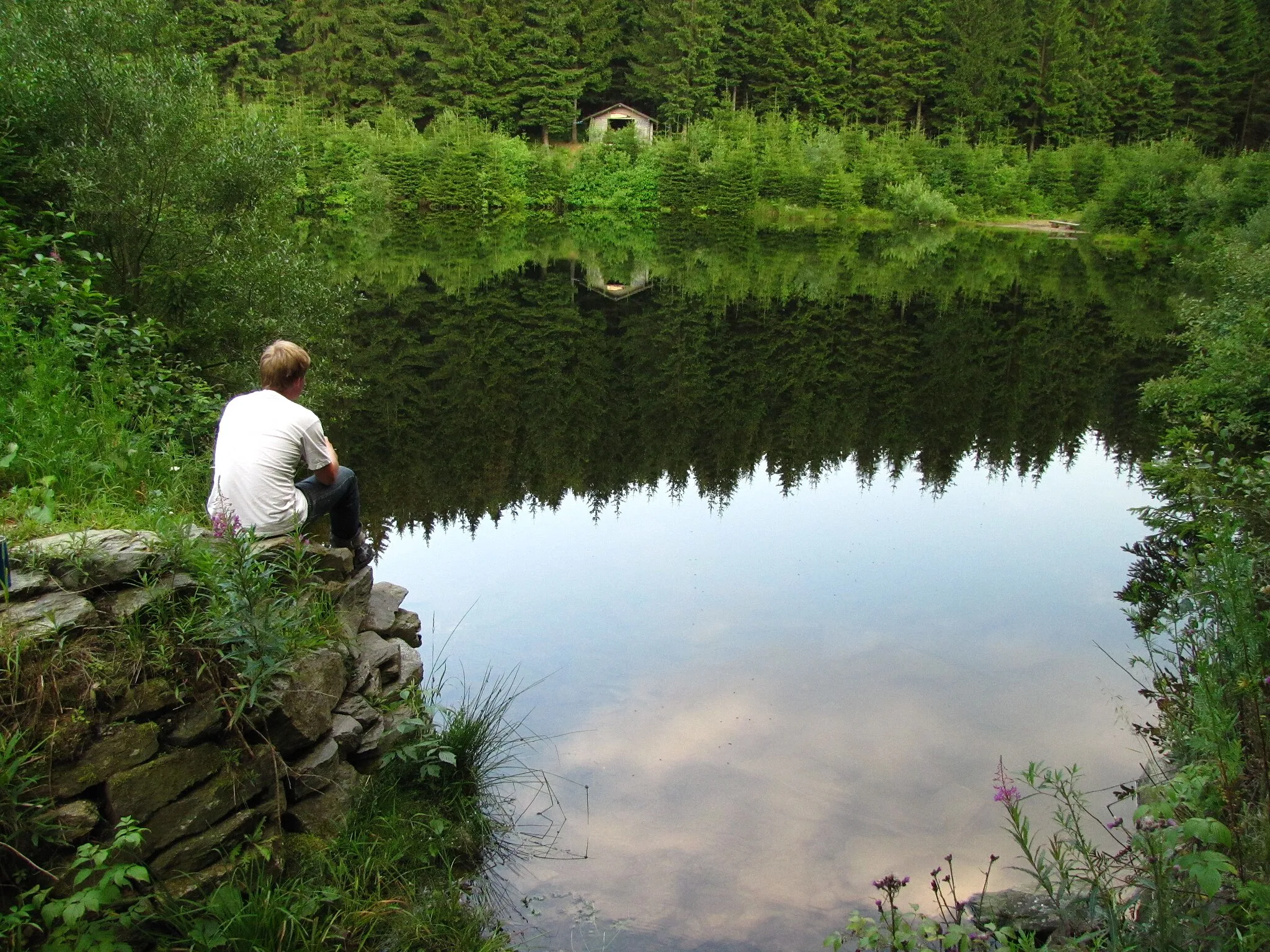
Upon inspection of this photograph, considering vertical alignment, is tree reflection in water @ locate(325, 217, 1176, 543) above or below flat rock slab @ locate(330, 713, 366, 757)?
above

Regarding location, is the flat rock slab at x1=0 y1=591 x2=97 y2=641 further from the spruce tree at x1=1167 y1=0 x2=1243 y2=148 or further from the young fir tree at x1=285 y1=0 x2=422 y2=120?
the spruce tree at x1=1167 y1=0 x2=1243 y2=148

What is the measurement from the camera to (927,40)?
2140 inches

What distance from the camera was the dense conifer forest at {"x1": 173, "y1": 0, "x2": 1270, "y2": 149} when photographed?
50.5 metres

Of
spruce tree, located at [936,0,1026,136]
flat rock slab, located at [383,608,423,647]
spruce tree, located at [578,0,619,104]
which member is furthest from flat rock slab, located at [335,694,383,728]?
spruce tree, located at [936,0,1026,136]

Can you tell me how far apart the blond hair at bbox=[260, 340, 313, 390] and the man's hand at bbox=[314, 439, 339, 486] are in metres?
0.44

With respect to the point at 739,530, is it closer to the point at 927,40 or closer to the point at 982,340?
the point at 982,340

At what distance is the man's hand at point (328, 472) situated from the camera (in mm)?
5812

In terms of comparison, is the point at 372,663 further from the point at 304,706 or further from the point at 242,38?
the point at 242,38

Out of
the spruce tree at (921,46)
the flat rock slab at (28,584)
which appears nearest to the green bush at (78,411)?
the flat rock slab at (28,584)

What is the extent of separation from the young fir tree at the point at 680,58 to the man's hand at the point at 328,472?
48.8 m

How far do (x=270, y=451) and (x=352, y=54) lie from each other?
51.8 metres

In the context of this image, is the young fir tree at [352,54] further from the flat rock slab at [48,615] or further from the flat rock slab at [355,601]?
the flat rock slab at [48,615]

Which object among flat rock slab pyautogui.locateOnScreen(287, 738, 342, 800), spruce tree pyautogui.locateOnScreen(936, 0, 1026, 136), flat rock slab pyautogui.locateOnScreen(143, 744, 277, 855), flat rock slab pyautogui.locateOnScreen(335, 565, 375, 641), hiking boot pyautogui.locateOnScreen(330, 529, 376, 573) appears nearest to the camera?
flat rock slab pyautogui.locateOnScreen(143, 744, 277, 855)

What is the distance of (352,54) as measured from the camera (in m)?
51.1
